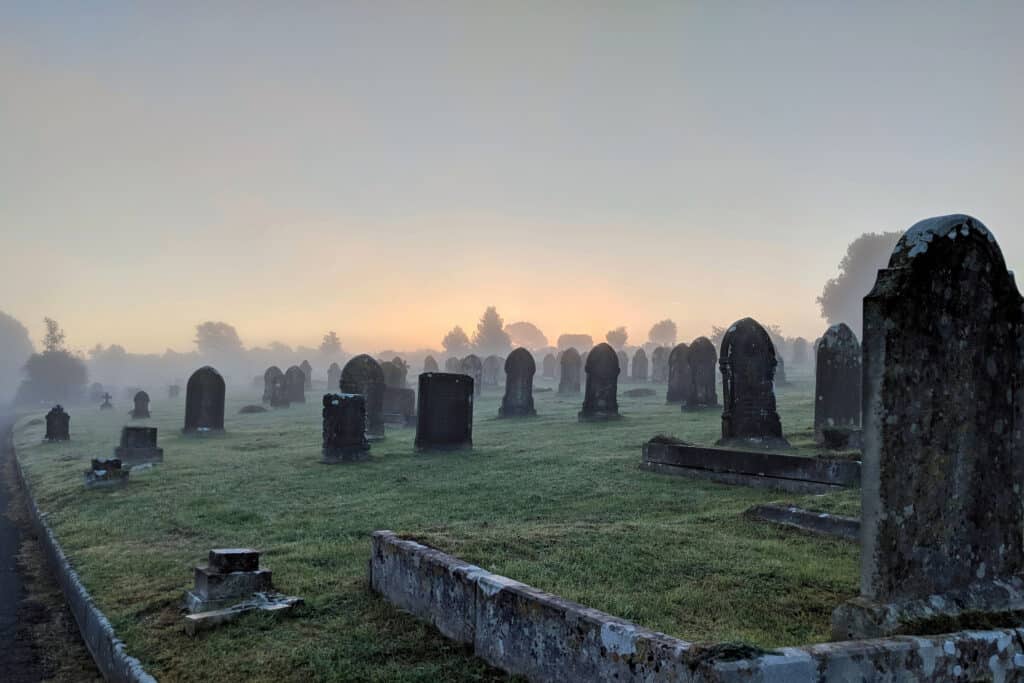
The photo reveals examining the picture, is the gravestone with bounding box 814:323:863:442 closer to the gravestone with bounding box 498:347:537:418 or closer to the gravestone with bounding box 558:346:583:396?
the gravestone with bounding box 498:347:537:418

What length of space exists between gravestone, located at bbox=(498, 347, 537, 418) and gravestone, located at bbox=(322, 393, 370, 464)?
34.7ft

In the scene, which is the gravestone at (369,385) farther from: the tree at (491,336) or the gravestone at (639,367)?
the tree at (491,336)

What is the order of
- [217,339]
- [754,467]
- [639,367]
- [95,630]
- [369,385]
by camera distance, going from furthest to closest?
[217,339] < [639,367] < [369,385] < [754,467] < [95,630]

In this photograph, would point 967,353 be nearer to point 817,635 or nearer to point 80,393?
point 817,635

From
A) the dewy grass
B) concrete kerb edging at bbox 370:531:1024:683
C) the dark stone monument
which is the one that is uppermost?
the dark stone monument

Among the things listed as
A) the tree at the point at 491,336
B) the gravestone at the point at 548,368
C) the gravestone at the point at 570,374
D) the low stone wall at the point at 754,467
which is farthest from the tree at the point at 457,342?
the low stone wall at the point at 754,467

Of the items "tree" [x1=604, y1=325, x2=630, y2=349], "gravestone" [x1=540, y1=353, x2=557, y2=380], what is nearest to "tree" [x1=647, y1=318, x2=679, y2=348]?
"tree" [x1=604, y1=325, x2=630, y2=349]

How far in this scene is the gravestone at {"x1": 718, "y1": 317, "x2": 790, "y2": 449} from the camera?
1641cm

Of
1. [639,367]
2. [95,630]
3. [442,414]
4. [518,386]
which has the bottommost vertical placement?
[95,630]

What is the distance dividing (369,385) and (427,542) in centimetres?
1739

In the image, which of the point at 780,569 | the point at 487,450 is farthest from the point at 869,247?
the point at 780,569

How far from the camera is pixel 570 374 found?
4200 cm

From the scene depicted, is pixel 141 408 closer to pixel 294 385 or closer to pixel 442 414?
pixel 294 385

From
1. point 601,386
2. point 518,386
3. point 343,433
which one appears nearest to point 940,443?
point 343,433
